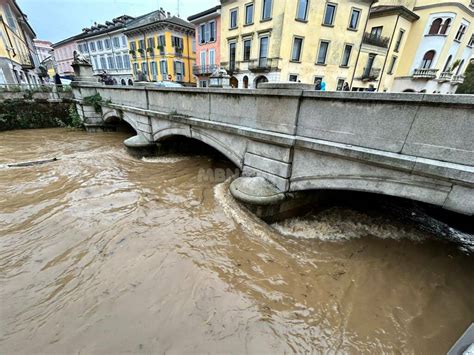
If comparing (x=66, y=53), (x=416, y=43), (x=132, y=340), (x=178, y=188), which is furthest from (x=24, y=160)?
(x=66, y=53)

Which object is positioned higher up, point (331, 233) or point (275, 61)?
point (275, 61)

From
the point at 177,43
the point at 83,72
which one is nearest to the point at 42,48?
the point at 177,43

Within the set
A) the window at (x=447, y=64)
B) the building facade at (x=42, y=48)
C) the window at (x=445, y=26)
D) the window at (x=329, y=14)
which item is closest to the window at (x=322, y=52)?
the window at (x=329, y=14)

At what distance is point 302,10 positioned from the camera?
16.3m

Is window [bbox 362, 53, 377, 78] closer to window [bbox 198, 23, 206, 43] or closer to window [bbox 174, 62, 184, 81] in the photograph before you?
window [bbox 198, 23, 206, 43]

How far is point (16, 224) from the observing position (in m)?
4.52

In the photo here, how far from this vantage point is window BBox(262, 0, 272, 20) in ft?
53.8

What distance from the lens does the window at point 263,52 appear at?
57.3ft

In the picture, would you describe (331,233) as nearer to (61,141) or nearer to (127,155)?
(127,155)

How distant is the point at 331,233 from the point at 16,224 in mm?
6718

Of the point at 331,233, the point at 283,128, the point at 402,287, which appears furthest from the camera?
the point at 331,233

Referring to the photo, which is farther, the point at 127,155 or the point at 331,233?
the point at 127,155

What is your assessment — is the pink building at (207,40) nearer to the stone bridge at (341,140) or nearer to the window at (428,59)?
the stone bridge at (341,140)

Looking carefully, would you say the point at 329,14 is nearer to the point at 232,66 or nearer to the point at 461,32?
the point at 232,66
